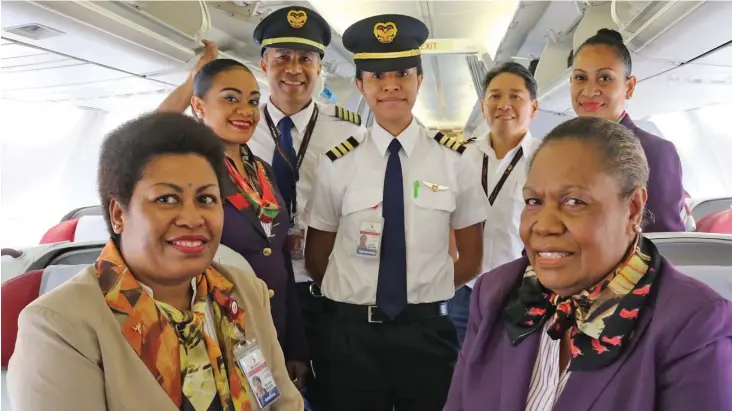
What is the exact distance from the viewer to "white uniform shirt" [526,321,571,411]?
1530 mm

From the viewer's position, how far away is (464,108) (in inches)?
587

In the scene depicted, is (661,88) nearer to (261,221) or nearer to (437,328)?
(437,328)

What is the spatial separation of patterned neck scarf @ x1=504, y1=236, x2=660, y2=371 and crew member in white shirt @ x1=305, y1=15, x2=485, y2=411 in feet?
2.94

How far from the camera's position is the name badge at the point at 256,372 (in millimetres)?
1725

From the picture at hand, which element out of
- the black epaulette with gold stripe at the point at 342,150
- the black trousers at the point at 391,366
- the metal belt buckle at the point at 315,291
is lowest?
the black trousers at the point at 391,366

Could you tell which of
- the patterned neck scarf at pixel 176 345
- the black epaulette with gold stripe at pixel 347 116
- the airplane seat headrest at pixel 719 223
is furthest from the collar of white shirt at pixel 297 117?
the airplane seat headrest at pixel 719 223

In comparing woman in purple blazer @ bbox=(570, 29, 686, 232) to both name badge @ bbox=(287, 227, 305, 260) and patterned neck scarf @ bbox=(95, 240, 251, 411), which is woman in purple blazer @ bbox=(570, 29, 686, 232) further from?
patterned neck scarf @ bbox=(95, 240, 251, 411)

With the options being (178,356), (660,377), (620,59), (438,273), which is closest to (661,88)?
(620,59)

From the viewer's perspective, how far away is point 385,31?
104 inches

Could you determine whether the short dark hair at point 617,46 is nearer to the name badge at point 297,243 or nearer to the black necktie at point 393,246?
the black necktie at point 393,246

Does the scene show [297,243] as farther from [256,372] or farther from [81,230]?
[81,230]

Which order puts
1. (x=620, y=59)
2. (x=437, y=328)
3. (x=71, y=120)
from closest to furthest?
(x=437, y=328), (x=620, y=59), (x=71, y=120)

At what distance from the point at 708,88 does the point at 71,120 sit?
6233 mm

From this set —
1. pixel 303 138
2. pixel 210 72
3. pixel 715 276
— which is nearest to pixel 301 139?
pixel 303 138
